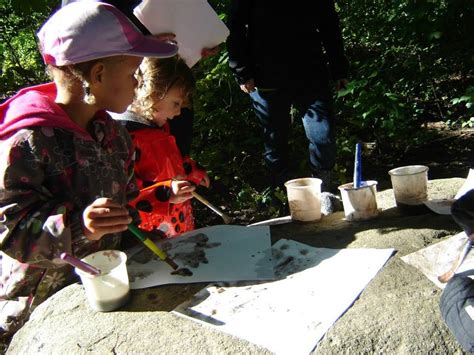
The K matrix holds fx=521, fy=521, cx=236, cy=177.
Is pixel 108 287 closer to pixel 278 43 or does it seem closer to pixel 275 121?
pixel 275 121

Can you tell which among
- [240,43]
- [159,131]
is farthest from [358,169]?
[240,43]

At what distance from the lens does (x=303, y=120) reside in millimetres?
3520

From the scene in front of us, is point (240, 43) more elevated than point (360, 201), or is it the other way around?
point (240, 43)

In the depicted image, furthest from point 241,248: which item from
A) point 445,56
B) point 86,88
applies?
point 445,56

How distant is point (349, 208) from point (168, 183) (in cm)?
82

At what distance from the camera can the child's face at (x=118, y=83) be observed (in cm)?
188

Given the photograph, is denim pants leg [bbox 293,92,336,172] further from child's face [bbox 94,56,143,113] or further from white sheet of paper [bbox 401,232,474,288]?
child's face [bbox 94,56,143,113]

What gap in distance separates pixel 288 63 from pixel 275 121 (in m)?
0.39

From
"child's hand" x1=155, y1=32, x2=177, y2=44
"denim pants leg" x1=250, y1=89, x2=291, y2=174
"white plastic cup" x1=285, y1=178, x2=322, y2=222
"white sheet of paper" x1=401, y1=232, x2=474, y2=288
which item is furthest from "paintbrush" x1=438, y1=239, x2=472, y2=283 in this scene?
"denim pants leg" x1=250, y1=89, x2=291, y2=174

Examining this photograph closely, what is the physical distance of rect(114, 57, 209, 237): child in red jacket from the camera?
2529 millimetres

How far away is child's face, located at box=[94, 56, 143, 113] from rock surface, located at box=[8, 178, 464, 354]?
686 mm

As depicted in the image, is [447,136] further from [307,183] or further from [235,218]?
[307,183]

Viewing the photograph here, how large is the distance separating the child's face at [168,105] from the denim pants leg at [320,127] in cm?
110

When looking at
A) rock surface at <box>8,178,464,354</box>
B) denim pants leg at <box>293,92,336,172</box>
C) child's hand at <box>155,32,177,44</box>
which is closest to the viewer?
rock surface at <box>8,178,464,354</box>
